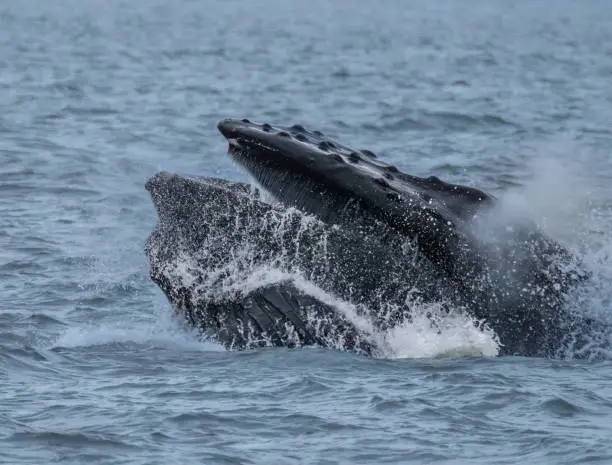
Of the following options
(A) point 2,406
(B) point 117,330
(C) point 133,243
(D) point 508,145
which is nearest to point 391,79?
(D) point 508,145

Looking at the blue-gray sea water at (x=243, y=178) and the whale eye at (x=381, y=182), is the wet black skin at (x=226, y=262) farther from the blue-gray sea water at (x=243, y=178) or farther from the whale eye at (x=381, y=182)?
the whale eye at (x=381, y=182)

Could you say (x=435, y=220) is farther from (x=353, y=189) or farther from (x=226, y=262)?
(x=226, y=262)

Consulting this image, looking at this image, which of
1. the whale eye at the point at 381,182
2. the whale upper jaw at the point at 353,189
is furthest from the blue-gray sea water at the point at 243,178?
the whale eye at the point at 381,182

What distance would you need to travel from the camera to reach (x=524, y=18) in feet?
311

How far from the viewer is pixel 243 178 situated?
798 inches

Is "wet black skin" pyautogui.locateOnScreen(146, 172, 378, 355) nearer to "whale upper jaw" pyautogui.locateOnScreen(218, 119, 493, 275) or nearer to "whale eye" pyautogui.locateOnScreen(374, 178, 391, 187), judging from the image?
"whale upper jaw" pyautogui.locateOnScreen(218, 119, 493, 275)

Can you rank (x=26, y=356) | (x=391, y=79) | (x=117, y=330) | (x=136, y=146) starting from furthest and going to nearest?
(x=391, y=79) < (x=136, y=146) < (x=117, y=330) < (x=26, y=356)

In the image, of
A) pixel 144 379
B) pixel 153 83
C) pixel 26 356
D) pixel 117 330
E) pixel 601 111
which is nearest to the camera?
pixel 144 379

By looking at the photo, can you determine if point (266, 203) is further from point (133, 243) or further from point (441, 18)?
point (441, 18)

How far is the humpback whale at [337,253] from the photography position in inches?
416

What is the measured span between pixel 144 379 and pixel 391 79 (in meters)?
32.2

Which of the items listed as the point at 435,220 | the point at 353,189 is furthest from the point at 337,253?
the point at 435,220

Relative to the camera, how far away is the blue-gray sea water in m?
10.3

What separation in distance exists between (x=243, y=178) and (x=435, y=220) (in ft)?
32.5
